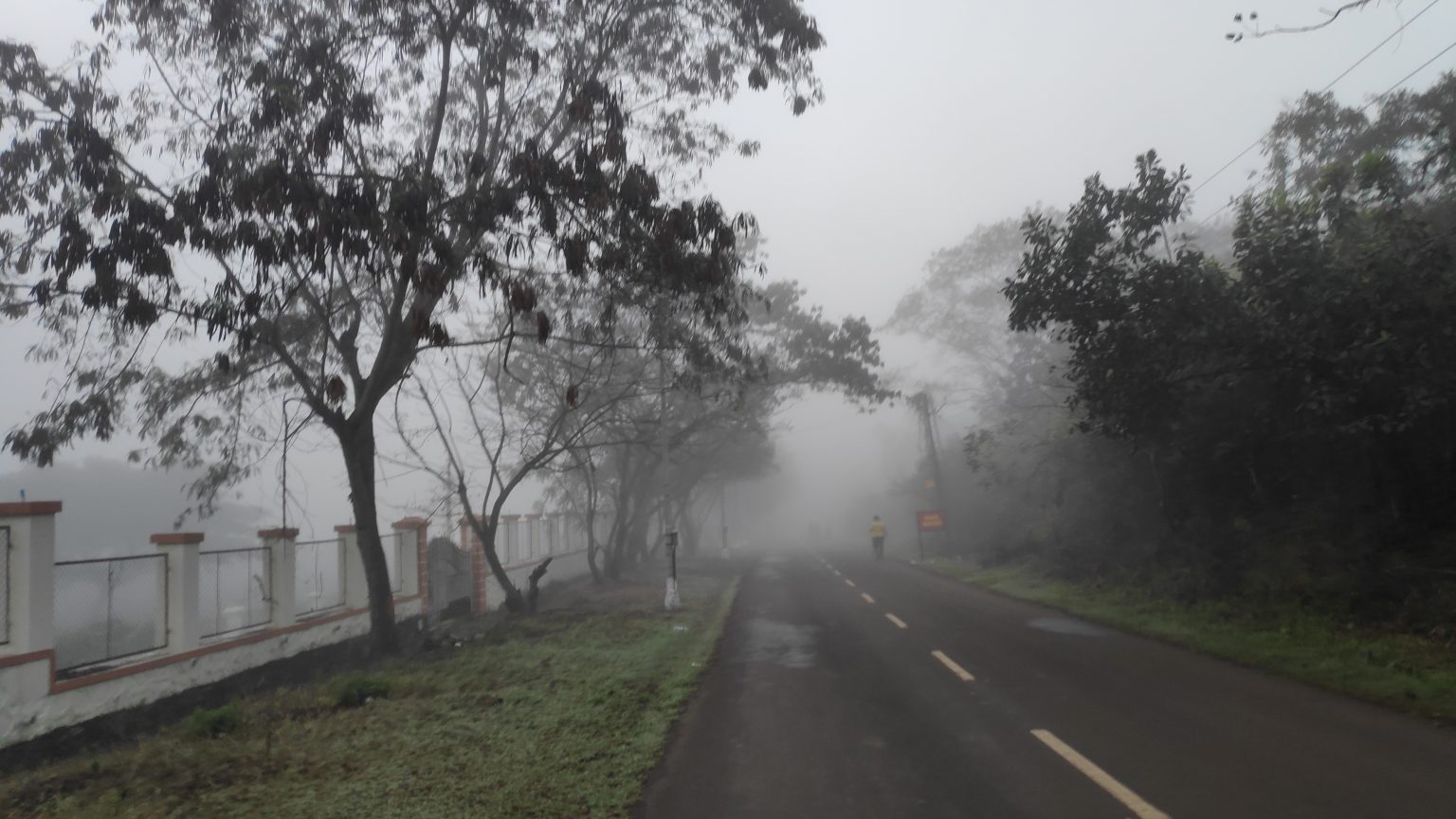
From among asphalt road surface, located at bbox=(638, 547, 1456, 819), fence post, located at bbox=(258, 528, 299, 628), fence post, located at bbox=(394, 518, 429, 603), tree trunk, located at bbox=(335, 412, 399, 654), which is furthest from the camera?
fence post, located at bbox=(394, 518, 429, 603)

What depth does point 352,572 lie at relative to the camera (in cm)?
1648

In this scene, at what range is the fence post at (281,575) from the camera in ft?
45.2

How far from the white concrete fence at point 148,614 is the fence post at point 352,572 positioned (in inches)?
0.6

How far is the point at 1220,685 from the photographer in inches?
374

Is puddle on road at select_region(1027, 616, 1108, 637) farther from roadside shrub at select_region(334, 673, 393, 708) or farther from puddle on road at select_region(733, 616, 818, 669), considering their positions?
roadside shrub at select_region(334, 673, 393, 708)

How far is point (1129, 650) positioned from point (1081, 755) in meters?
5.69

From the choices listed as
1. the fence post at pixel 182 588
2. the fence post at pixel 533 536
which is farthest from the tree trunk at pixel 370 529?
the fence post at pixel 533 536

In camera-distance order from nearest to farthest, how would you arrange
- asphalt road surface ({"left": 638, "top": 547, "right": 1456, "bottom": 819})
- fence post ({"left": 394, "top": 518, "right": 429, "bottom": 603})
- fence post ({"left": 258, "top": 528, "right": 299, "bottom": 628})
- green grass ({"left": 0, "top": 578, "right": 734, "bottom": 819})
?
asphalt road surface ({"left": 638, "top": 547, "right": 1456, "bottom": 819}) → green grass ({"left": 0, "top": 578, "right": 734, "bottom": 819}) → fence post ({"left": 258, "top": 528, "right": 299, "bottom": 628}) → fence post ({"left": 394, "top": 518, "right": 429, "bottom": 603})

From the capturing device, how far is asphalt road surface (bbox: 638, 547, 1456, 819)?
602cm

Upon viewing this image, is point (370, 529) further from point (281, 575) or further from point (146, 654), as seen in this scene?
point (146, 654)

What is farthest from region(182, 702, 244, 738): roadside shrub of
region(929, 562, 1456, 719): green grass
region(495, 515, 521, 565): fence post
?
region(495, 515, 521, 565): fence post

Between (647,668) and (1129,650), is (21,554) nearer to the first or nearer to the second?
(647,668)

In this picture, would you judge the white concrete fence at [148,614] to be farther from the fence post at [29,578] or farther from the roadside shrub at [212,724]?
the roadside shrub at [212,724]

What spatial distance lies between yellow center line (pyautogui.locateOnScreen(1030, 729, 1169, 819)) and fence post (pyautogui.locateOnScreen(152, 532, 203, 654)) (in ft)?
29.9
